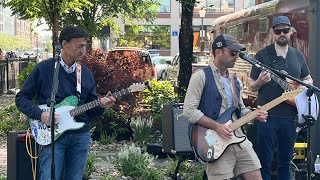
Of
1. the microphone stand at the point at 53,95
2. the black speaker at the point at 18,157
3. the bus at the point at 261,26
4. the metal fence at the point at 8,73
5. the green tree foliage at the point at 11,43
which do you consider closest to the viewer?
the microphone stand at the point at 53,95

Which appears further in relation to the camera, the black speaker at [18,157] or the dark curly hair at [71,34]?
the black speaker at [18,157]

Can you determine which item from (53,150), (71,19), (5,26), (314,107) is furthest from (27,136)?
(5,26)

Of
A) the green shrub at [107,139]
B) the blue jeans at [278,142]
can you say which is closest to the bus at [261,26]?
the green shrub at [107,139]

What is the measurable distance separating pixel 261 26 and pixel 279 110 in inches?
208

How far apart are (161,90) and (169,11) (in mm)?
49048

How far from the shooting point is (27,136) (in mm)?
5414

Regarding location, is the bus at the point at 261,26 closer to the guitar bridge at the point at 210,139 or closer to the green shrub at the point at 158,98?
the green shrub at the point at 158,98

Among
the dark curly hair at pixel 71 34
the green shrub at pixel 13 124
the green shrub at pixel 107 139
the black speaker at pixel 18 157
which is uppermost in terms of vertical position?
the dark curly hair at pixel 71 34

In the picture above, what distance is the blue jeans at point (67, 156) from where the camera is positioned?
4.76 meters

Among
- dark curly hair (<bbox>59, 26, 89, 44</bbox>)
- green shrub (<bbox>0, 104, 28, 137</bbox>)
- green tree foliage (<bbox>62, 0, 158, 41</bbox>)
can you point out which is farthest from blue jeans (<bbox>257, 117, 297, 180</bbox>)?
green tree foliage (<bbox>62, 0, 158, 41</bbox>)

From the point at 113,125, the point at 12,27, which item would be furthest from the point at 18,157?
the point at 12,27

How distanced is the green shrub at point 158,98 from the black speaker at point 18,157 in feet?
14.3

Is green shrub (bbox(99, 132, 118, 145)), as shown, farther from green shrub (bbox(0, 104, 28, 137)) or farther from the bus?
the bus

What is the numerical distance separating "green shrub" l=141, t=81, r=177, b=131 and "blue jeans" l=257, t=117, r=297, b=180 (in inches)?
162
